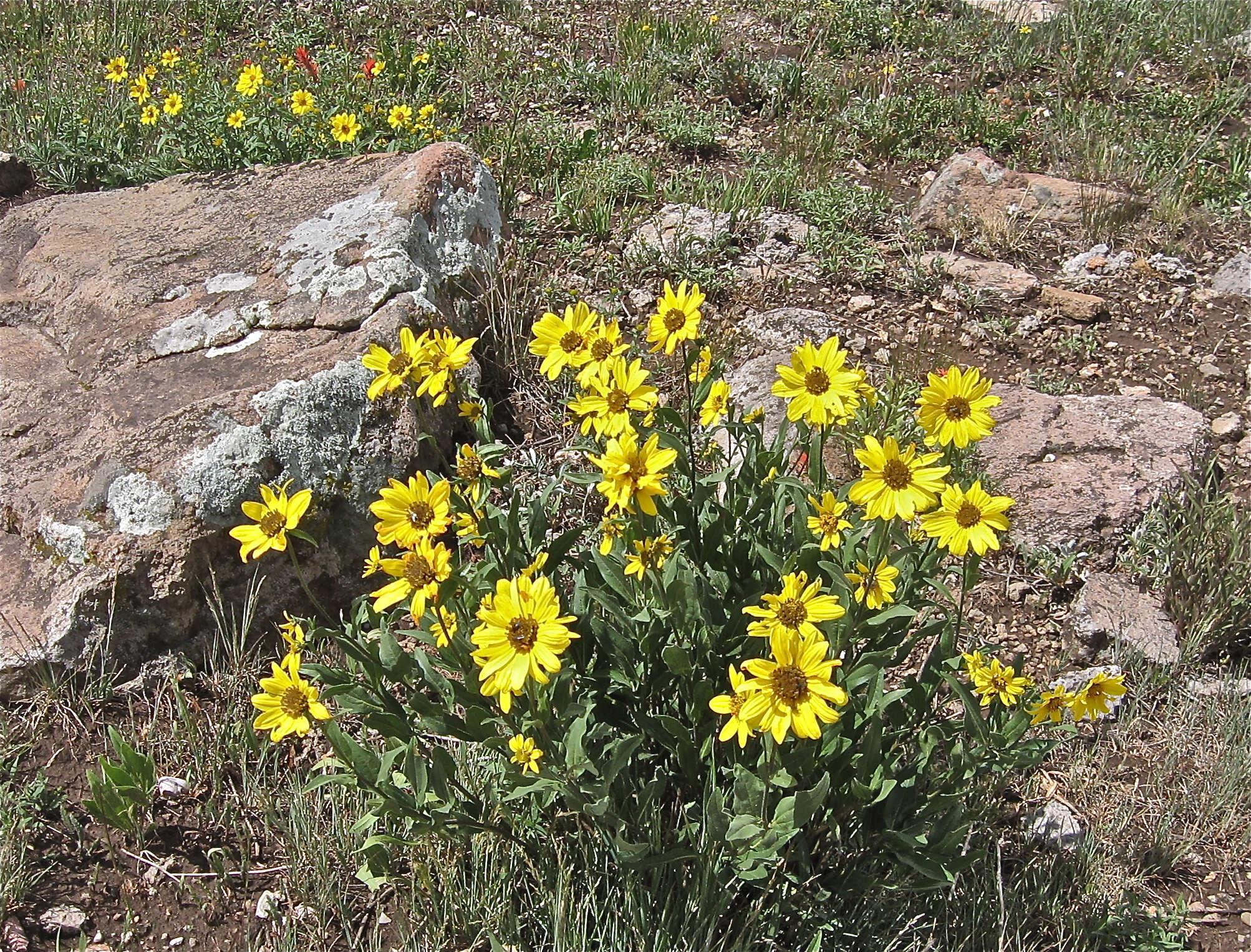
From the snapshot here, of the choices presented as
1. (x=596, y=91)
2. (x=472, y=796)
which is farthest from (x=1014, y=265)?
(x=472, y=796)

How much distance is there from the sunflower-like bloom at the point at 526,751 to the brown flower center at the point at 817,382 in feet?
3.13

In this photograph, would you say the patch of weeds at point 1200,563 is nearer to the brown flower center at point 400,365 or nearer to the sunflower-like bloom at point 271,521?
the brown flower center at point 400,365

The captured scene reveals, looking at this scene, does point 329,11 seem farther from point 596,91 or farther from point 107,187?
point 107,187

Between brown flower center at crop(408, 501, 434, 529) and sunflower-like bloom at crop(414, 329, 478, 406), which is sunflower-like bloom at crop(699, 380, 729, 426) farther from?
brown flower center at crop(408, 501, 434, 529)

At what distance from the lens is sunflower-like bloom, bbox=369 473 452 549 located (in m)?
1.99

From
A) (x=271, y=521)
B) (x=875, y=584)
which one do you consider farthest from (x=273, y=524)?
(x=875, y=584)

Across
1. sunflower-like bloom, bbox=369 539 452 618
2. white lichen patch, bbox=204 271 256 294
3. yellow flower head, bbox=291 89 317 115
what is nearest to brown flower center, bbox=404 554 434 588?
sunflower-like bloom, bbox=369 539 452 618

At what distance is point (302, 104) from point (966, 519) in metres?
4.42

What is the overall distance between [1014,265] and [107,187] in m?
4.50

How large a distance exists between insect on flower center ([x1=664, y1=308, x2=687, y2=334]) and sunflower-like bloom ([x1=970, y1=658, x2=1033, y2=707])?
103cm

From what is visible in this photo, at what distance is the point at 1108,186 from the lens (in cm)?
549

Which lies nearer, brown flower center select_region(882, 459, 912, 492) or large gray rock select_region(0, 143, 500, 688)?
brown flower center select_region(882, 459, 912, 492)

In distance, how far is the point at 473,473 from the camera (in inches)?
86.0

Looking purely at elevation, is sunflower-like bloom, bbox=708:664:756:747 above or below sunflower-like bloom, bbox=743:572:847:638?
below
